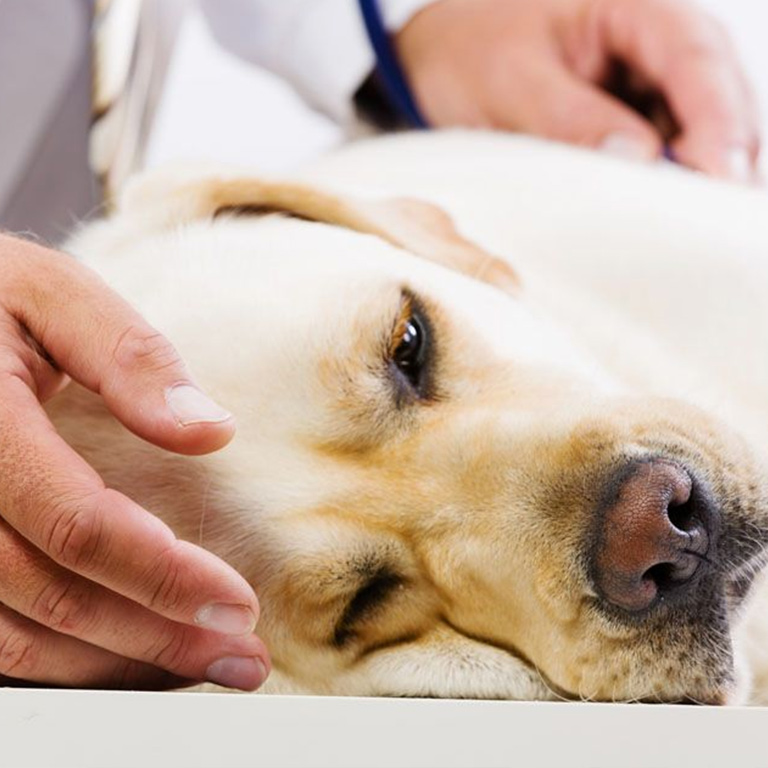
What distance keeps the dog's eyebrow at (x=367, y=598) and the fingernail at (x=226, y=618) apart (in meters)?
0.26

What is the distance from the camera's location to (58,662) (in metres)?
0.91

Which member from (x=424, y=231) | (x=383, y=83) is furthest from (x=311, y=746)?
(x=383, y=83)

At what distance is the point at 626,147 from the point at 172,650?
1607 mm

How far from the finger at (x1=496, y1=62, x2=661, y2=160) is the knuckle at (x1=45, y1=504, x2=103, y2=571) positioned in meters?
1.61

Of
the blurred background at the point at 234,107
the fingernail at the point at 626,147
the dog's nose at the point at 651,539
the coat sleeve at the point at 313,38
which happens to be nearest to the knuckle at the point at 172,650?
the dog's nose at the point at 651,539

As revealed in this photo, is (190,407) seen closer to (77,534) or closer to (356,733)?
(77,534)

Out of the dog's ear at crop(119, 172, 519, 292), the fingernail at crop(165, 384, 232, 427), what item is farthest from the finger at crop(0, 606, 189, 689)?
the dog's ear at crop(119, 172, 519, 292)

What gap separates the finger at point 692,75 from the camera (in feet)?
7.28

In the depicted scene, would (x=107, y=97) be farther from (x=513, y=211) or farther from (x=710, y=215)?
(x=710, y=215)

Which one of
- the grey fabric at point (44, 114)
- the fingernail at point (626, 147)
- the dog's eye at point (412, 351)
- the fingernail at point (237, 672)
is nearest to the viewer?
the fingernail at point (237, 672)

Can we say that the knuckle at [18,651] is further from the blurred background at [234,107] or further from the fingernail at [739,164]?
the blurred background at [234,107]

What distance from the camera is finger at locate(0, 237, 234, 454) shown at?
898mm

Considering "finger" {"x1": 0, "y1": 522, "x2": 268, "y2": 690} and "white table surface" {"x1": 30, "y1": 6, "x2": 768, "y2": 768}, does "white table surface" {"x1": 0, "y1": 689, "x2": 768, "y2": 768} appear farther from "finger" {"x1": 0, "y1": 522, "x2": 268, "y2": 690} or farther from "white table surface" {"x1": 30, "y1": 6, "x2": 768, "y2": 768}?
"finger" {"x1": 0, "y1": 522, "x2": 268, "y2": 690}

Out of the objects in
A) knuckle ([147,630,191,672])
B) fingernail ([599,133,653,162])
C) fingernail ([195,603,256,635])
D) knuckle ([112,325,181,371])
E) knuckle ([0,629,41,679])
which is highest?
knuckle ([112,325,181,371])
